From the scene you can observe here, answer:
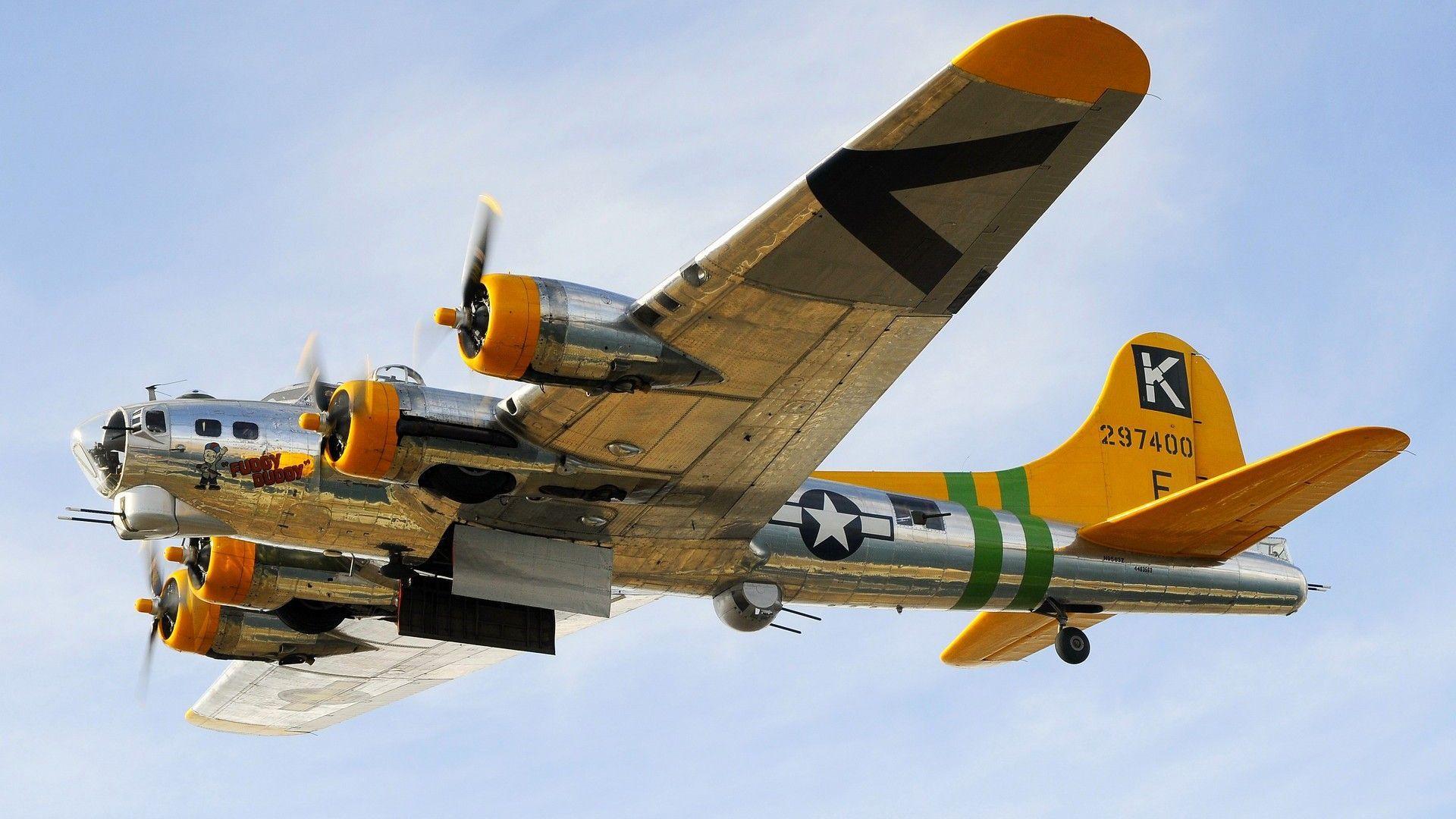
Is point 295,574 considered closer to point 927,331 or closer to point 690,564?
point 690,564

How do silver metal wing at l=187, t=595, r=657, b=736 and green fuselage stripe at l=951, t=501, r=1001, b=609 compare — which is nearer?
green fuselage stripe at l=951, t=501, r=1001, b=609

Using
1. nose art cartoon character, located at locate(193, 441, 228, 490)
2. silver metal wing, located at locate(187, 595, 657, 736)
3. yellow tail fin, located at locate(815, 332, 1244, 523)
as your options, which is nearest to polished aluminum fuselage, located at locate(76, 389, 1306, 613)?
nose art cartoon character, located at locate(193, 441, 228, 490)

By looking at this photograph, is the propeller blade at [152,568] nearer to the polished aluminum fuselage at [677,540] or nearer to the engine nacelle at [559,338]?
the polished aluminum fuselage at [677,540]

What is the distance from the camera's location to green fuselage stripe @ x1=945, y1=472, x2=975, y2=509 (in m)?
17.5

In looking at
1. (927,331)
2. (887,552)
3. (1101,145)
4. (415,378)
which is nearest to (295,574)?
(415,378)

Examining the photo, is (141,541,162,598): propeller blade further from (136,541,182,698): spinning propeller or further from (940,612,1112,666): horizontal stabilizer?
(940,612,1112,666): horizontal stabilizer

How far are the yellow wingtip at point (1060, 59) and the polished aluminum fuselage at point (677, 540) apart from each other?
17.4 ft

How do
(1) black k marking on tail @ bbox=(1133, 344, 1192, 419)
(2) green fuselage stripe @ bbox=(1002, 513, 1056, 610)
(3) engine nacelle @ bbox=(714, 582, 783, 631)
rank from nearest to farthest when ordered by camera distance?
(3) engine nacelle @ bbox=(714, 582, 783, 631)
(2) green fuselage stripe @ bbox=(1002, 513, 1056, 610)
(1) black k marking on tail @ bbox=(1133, 344, 1192, 419)

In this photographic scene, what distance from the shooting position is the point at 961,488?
57.9ft

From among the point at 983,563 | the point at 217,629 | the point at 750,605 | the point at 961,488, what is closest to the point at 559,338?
the point at 750,605

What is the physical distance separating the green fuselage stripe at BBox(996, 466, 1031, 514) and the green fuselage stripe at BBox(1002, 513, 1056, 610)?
145 millimetres

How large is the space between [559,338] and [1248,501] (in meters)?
8.28

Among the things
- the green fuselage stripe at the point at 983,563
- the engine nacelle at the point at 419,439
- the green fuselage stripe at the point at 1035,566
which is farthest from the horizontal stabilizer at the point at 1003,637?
the engine nacelle at the point at 419,439

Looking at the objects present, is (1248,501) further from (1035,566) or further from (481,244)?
(481,244)
